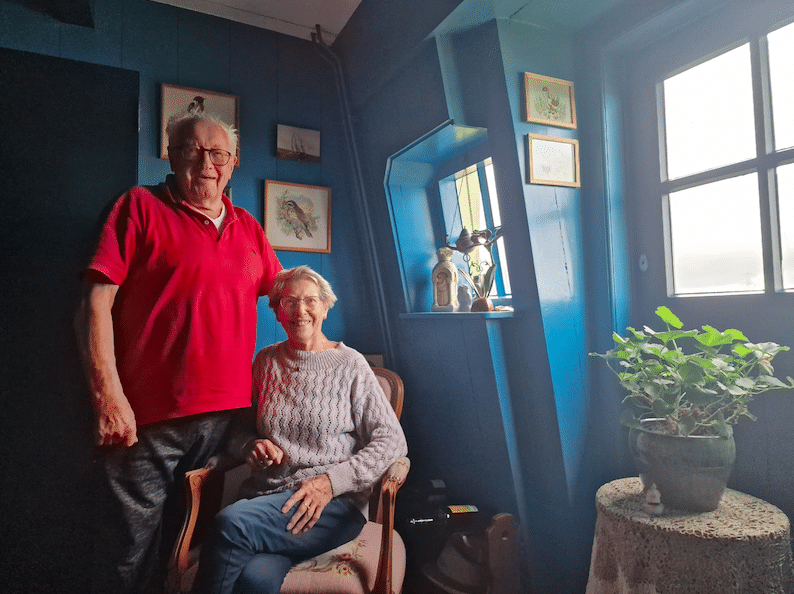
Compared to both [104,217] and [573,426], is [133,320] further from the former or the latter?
[573,426]

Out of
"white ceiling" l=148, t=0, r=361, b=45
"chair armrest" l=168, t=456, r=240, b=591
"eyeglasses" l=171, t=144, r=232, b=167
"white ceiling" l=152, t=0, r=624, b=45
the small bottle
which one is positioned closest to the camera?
"chair armrest" l=168, t=456, r=240, b=591

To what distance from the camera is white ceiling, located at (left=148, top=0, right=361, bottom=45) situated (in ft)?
7.43

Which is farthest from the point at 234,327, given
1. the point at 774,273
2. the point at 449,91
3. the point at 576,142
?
the point at 774,273

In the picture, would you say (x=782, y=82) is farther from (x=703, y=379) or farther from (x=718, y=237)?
(x=703, y=379)

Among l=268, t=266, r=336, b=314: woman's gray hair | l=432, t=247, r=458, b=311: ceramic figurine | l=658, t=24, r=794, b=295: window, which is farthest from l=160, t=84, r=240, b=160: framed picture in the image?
l=658, t=24, r=794, b=295: window

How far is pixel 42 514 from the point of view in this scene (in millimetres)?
1699

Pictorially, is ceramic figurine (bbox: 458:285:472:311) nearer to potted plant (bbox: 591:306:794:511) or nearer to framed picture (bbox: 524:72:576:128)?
framed picture (bbox: 524:72:576:128)

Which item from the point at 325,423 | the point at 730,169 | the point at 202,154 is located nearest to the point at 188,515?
the point at 325,423

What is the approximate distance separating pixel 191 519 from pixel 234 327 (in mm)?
608

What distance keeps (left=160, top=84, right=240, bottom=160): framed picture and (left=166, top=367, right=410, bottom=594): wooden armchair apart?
4.68 ft

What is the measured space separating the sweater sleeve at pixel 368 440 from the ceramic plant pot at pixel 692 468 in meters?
0.76

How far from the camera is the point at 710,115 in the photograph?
1.61m

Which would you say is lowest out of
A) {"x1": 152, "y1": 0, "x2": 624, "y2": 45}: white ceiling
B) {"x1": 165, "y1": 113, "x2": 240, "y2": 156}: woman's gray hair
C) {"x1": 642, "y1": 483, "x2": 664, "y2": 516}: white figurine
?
{"x1": 642, "y1": 483, "x2": 664, "y2": 516}: white figurine

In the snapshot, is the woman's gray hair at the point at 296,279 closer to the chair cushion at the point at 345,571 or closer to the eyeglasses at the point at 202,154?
the eyeglasses at the point at 202,154
